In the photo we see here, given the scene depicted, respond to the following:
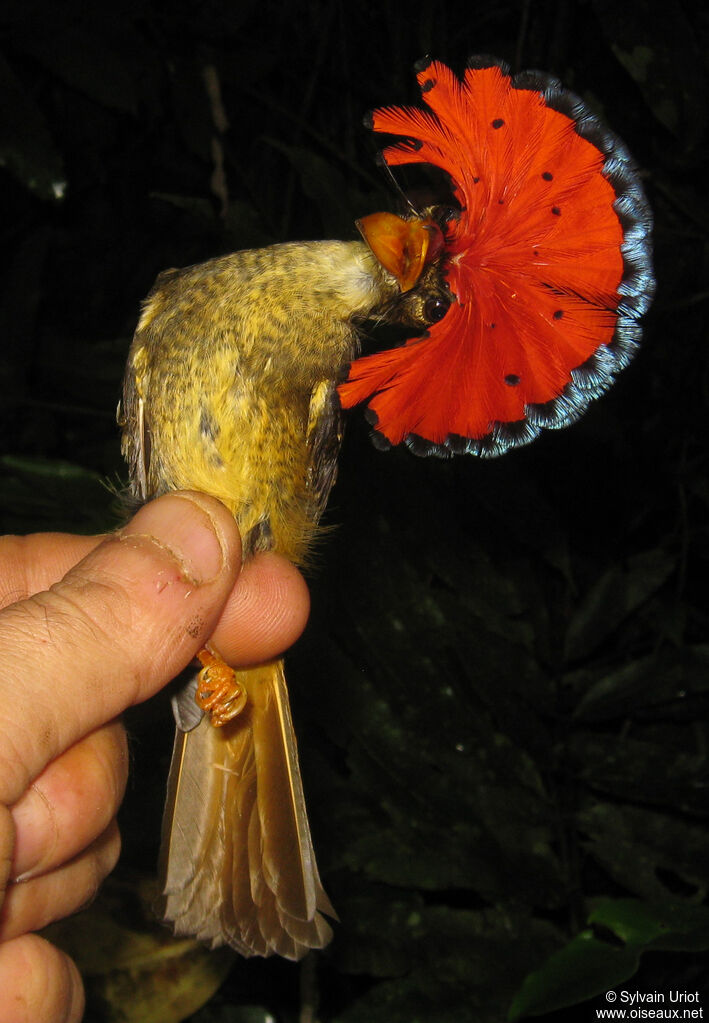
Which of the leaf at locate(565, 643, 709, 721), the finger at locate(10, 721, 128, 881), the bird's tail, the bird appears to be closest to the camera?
the bird

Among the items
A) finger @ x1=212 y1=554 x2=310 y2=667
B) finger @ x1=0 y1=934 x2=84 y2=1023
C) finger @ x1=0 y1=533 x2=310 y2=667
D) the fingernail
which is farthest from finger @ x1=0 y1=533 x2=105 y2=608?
finger @ x1=0 y1=934 x2=84 y2=1023

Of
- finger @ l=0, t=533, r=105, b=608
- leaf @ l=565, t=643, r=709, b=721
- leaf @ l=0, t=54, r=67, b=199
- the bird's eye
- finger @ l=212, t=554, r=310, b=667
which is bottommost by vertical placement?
leaf @ l=565, t=643, r=709, b=721

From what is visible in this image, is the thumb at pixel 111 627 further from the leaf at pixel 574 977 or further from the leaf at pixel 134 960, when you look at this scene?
the leaf at pixel 134 960

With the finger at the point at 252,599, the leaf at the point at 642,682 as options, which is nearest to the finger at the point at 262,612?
the finger at the point at 252,599

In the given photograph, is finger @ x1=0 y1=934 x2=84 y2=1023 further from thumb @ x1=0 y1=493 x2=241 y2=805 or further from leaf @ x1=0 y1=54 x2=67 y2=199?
leaf @ x1=0 y1=54 x2=67 y2=199

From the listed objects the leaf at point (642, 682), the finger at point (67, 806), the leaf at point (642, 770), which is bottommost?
the leaf at point (642, 770)

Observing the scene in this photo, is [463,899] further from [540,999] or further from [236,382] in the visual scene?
[236,382]
